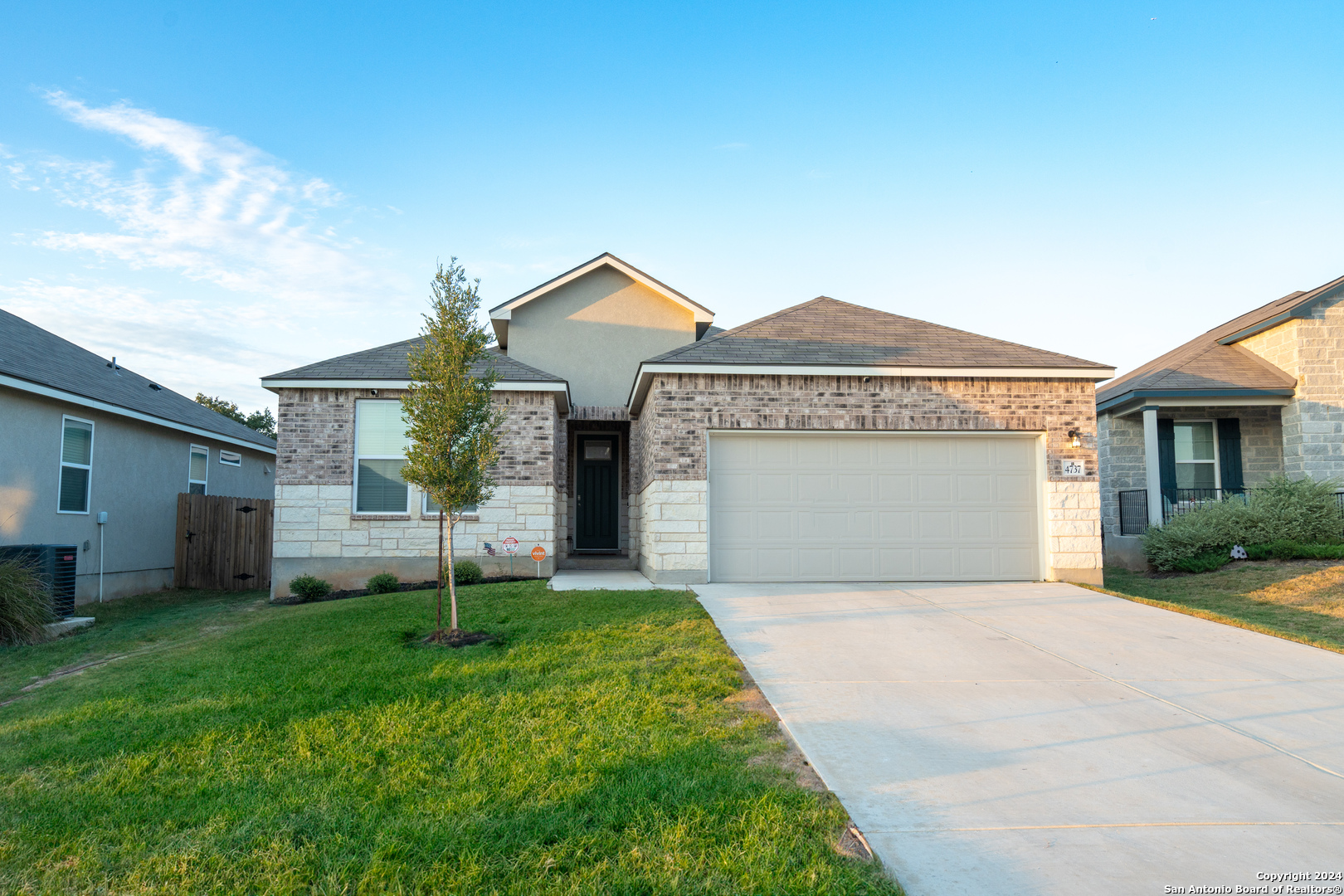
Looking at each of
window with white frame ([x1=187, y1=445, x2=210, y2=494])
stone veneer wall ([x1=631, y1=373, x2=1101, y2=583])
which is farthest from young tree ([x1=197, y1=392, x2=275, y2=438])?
stone veneer wall ([x1=631, y1=373, x2=1101, y2=583])

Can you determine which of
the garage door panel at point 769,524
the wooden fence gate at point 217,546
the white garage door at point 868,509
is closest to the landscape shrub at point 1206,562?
the white garage door at point 868,509

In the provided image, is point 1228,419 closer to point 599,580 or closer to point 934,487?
point 934,487

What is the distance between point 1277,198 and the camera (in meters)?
11.6

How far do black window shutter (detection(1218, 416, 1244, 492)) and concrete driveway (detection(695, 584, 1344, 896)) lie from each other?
9658 mm

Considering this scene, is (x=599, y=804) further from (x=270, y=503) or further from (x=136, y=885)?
(x=270, y=503)

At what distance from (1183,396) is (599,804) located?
16.2 m

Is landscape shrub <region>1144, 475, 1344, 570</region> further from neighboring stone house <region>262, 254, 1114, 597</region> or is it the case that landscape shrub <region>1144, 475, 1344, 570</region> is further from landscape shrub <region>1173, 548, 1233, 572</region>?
neighboring stone house <region>262, 254, 1114, 597</region>

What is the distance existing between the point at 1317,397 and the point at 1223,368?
66.2 inches

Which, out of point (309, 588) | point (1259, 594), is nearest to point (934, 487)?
point (1259, 594)

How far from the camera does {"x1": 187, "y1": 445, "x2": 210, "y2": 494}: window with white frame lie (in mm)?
17094

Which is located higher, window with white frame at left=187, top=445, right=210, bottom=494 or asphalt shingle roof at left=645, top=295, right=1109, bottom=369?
asphalt shingle roof at left=645, top=295, right=1109, bottom=369

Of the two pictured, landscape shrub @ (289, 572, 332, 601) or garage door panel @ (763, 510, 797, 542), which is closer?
garage door panel @ (763, 510, 797, 542)

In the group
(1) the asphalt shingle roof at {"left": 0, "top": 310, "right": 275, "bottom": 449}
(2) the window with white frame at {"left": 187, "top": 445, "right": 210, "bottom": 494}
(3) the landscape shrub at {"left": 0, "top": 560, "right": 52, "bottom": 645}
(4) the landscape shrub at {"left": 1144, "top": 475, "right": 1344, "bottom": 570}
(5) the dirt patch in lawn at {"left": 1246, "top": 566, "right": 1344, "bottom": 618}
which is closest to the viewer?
(3) the landscape shrub at {"left": 0, "top": 560, "right": 52, "bottom": 645}

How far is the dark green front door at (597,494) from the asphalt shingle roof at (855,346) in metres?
5.07
